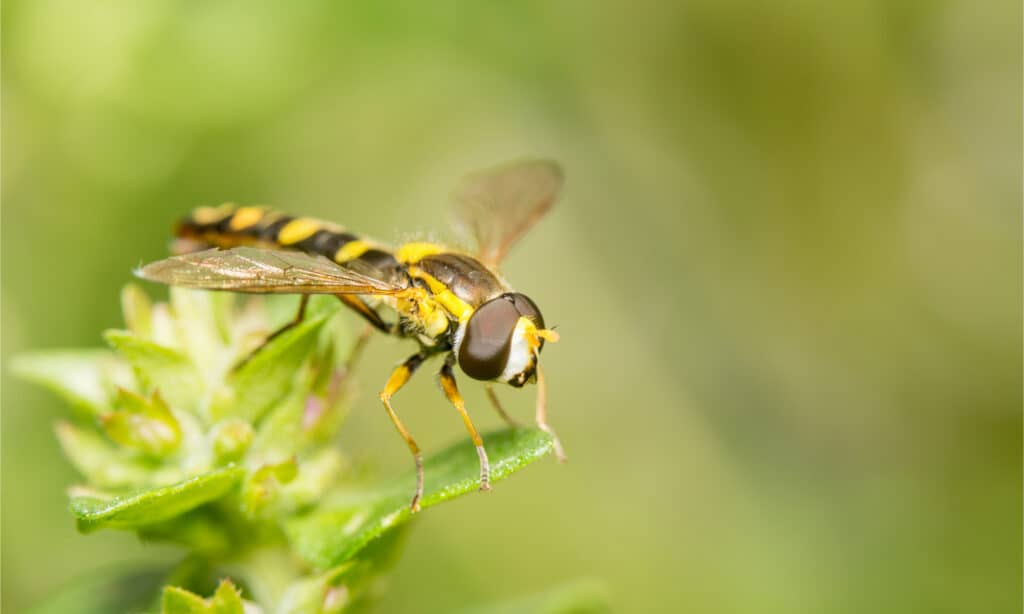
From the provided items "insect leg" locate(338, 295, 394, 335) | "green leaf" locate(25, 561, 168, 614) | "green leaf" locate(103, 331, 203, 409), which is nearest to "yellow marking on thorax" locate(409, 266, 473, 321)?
"insect leg" locate(338, 295, 394, 335)

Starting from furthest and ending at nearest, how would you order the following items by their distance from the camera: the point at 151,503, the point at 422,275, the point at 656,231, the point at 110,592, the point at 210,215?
the point at 656,231 < the point at 210,215 < the point at 422,275 < the point at 110,592 < the point at 151,503

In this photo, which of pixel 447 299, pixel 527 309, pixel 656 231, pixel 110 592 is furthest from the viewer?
pixel 656 231

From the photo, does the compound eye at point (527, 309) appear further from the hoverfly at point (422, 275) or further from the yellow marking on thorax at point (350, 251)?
the yellow marking on thorax at point (350, 251)

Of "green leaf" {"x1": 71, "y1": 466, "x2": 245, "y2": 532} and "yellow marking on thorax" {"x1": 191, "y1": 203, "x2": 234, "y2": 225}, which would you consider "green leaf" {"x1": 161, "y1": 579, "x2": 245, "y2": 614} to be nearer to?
"green leaf" {"x1": 71, "y1": 466, "x2": 245, "y2": 532}

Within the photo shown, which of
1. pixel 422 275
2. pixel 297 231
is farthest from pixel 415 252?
pixel 297 231

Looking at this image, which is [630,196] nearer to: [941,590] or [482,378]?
[941,590]

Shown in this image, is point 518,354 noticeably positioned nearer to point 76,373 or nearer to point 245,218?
point 76,373


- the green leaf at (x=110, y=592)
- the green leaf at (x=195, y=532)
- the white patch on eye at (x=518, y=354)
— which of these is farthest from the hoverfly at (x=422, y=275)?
the green leaf at (x=110, y=592)

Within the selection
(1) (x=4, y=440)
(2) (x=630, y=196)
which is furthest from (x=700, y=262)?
(1) (x=4, y=440)
